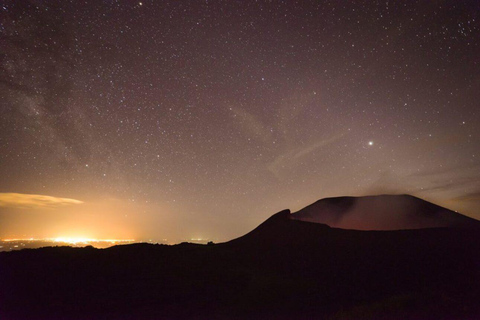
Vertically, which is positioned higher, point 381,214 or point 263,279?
point 381,214

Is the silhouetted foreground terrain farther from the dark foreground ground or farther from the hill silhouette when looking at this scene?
the hill silhouette

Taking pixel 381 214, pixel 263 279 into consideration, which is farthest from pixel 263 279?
pixel 381 214

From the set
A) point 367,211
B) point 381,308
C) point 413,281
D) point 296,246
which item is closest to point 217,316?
point 381,308

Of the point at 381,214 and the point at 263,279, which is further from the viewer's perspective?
the point at 381,214

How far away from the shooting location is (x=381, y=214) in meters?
31.0

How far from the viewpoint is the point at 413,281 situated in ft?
43.0

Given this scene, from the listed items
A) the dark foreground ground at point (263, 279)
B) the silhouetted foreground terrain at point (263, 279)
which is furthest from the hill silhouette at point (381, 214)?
the silhouetted foreground terrain at point (263, 279)

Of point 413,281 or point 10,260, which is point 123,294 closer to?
point 10,260

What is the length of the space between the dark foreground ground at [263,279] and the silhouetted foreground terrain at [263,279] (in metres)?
0.05

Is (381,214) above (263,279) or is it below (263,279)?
above

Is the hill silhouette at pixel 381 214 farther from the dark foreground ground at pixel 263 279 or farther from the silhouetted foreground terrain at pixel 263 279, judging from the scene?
the silhouetted foreground terrain at pixel 263 279

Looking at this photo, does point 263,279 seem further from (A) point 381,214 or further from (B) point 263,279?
(A) point 381,214

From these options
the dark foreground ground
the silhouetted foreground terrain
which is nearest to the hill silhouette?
the dark foreground ground

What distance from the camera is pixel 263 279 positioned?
48.9 ft
